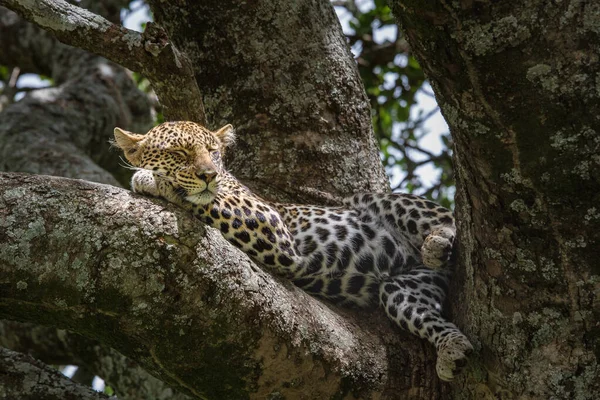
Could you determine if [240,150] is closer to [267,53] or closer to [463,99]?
[267,53]

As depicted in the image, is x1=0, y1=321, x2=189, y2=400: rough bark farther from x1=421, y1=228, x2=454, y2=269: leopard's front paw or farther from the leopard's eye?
x1=421, y1=228, x2=454, y2=269: leopard's front paw

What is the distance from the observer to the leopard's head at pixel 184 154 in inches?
190

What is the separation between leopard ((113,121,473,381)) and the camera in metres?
4.78

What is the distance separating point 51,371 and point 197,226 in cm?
158

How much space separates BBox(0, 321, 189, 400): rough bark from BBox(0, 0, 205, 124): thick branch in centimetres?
224

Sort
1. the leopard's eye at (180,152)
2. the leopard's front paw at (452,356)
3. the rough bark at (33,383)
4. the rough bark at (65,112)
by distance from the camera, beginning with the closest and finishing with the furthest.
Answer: the leopard's front paw at (452,356)
the rough bark at (33,383)
the leopard's eye at (180,152)
the rough bark at (65,112)

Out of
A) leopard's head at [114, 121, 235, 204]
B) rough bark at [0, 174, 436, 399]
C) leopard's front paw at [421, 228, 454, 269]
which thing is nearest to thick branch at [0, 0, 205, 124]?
leopard's head at [114, 121, 235, 204]

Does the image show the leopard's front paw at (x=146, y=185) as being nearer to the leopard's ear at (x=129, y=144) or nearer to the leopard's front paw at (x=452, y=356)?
the leopard's ear at (x=129, y=144)

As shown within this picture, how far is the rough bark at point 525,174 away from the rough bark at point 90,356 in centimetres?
287

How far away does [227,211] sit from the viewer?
4.89 m

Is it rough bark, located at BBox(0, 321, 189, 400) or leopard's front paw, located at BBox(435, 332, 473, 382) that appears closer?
leopard's front paw, located at BBox(435, 332, 473, 382)

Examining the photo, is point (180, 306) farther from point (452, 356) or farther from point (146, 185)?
point (452, 356)

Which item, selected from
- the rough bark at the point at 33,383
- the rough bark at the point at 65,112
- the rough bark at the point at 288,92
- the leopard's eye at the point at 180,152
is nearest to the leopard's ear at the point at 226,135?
the rough bark at the point at 288,92

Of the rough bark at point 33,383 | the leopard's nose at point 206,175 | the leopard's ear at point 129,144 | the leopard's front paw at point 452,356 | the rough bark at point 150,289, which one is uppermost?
the leopard's ear at point 129,144
